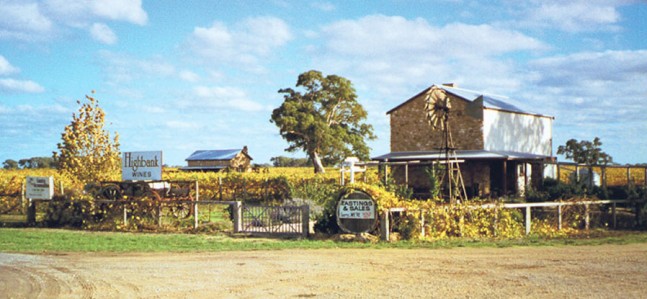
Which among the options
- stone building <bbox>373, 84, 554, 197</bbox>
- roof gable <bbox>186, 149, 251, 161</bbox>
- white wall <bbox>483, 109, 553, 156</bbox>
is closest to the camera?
stone building <bbox>373, 84, 554, 197</bbox>

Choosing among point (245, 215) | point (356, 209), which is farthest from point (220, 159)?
point (356, 209)

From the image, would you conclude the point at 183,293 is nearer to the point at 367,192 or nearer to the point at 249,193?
the point at 367,192

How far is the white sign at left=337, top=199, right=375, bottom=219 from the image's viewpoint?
60.4 ft

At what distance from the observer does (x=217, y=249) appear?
54.6 feet

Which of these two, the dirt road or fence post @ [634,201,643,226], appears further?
fence post @ [634,201,643,226]

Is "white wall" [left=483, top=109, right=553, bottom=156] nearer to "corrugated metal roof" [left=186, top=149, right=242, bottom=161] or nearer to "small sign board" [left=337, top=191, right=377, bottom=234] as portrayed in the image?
"small sign board" [left=337, top=191, right=377, bottom=234]

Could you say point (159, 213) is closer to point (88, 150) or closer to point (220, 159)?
point (88, 150)

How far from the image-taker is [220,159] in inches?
3036

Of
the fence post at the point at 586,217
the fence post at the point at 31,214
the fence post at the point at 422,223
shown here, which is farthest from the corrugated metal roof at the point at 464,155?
the fence post at the point at 31,214

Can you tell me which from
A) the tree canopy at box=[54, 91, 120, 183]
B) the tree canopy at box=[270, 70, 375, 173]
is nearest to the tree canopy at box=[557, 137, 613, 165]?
the tree canopy at box=[270, 70, 375, 173]

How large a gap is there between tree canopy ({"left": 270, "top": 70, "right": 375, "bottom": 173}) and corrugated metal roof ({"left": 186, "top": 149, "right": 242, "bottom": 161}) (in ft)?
57.5

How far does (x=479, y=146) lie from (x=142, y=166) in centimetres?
2060

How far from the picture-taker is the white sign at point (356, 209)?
18406 mm

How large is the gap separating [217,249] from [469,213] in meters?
7.61
